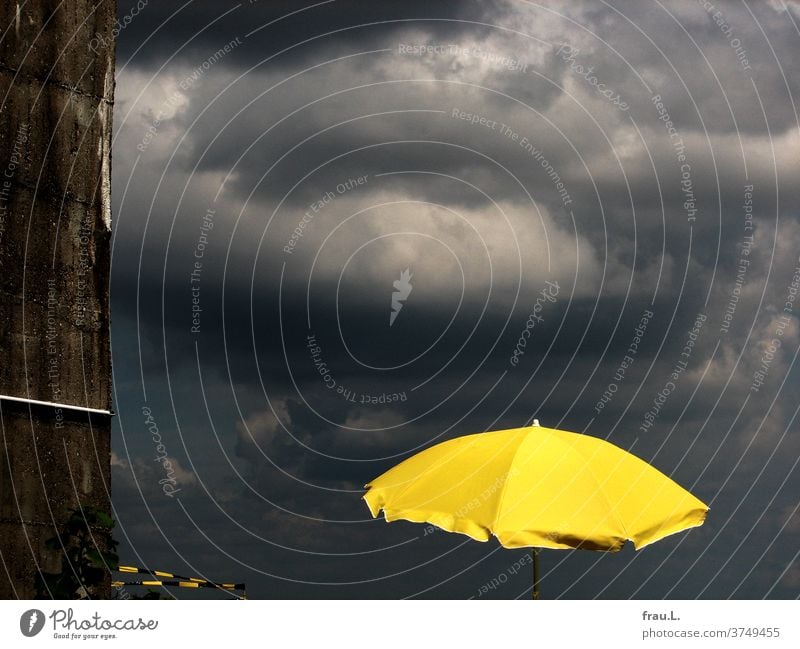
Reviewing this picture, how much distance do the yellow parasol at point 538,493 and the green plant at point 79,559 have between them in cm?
329

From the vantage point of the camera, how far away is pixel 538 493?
500 inches

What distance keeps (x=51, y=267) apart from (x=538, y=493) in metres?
6.05

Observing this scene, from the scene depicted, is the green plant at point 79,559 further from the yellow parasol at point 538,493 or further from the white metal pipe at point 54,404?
the yellow parasol at point 538,493

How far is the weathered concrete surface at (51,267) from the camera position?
12.2 m
